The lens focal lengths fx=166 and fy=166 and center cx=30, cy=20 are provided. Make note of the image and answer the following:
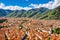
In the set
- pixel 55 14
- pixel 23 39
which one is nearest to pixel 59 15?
pixel 55 14

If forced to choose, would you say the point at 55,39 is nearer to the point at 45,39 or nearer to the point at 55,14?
the point at 45,39

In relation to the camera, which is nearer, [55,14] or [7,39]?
[7,39]

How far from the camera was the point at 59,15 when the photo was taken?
160m

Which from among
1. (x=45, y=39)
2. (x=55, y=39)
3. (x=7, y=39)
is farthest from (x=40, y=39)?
(x=7, y=39)

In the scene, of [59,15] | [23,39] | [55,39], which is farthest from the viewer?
[59,15]

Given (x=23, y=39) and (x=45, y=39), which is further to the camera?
(x=23, y=39)

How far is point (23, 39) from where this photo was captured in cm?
4588

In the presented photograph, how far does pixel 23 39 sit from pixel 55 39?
9.44 metres

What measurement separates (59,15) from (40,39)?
11957 centimetres

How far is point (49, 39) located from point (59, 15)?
120549 mm

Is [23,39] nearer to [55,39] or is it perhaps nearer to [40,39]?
[40,39]

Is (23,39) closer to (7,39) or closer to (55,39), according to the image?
(7,39)

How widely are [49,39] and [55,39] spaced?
1523 mm

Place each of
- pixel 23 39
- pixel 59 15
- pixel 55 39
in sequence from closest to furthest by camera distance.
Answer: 1. pixel 55 39
2. pixel 23 39
3. pixel 59 15
